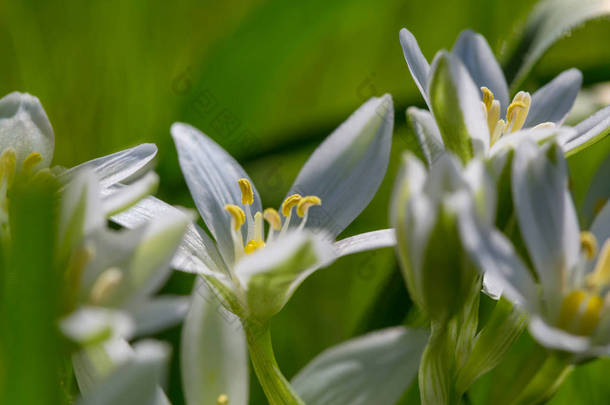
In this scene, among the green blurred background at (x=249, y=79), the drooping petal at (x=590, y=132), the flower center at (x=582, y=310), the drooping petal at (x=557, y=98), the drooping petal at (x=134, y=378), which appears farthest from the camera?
the green blurred background at (x=249, y=79)

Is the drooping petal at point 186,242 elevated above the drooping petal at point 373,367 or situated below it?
above

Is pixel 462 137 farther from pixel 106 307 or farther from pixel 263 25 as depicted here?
pixel 263 25

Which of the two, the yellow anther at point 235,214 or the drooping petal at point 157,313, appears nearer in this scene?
the drooping petal at point 157,313

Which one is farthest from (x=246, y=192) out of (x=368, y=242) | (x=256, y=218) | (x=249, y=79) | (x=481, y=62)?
(x=249, y=79)

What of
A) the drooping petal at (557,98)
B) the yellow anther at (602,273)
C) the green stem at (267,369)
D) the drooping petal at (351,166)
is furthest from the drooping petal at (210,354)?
the drooping petal at (557,98)

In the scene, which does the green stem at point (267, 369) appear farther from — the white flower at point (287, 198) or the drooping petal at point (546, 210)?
the drooping petal at point (546, 210)

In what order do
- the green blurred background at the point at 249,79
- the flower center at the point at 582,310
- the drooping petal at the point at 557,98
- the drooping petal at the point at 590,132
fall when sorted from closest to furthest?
the flower center at the point at 582,310, the drooping petal at the point at 590,132, the drooping petal at the point at 557,98, the green blurred background at the point at 249,79

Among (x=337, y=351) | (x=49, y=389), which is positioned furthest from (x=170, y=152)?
(x=49, y=389)
